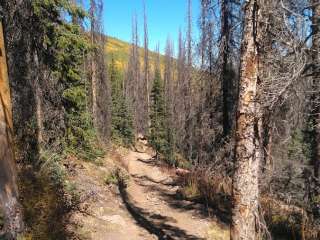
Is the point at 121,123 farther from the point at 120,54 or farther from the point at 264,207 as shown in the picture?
the point at 120,54

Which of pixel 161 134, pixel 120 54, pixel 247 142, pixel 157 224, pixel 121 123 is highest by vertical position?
pixel 120 54

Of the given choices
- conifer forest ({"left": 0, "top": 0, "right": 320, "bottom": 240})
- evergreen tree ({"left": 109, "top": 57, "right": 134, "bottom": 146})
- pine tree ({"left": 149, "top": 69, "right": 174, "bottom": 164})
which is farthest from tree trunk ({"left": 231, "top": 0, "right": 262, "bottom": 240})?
evergreen tree ({"left": 109, "top": 57, "right": 134, "bottom": 146})

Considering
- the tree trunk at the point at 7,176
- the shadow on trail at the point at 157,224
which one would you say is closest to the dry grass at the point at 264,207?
the shadow on trail at the point at 157,224

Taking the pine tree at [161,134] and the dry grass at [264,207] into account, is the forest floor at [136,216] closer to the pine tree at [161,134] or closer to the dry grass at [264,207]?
the dry grass at [264,207]

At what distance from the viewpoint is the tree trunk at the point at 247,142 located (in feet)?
12.9

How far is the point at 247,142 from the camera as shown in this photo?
4.01 metres

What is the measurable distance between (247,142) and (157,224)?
4.97 meters

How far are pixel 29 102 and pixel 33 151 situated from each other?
1474 mm

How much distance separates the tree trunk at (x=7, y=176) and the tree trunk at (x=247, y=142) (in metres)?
3.20

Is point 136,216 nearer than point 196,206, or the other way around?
point 136,216

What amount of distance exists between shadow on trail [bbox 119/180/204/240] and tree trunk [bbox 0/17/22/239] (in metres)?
3.35

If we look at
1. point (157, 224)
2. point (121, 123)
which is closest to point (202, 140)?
point (157, 224)

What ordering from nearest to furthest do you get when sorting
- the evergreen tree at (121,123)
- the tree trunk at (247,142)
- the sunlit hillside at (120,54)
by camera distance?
1. the tree trunk at (247,142)
2. the evergreen tree at (121,123)
3. the sunlit hillside at (120,54)

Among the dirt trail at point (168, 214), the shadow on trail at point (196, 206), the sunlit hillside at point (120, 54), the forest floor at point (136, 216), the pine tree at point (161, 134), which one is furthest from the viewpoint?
the sunlit hillside at point (120, 54)
